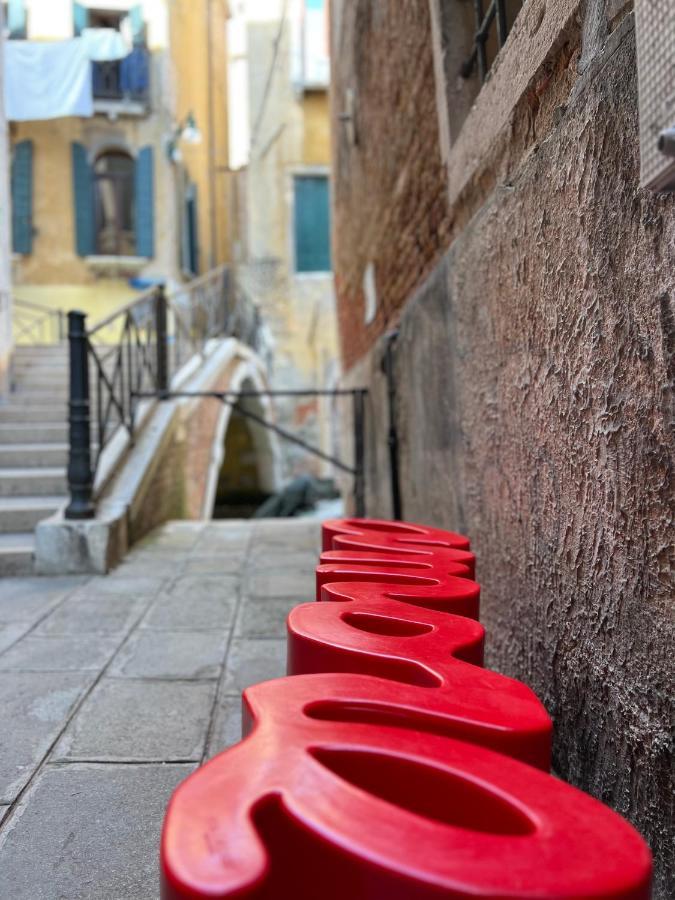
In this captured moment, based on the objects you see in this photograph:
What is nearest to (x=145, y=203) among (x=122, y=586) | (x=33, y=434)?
(x=33, y=434)

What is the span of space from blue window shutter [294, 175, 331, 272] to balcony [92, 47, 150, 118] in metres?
4.76

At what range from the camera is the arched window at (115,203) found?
13.8 metres

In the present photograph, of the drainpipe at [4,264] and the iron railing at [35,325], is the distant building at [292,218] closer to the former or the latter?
the iron railing at [35,325]

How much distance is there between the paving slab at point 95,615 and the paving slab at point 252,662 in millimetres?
573

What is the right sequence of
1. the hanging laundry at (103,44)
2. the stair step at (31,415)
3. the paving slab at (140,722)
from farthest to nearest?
the hanging laundry at (103,44) < the stair step at (31,415) < the paving slab at (140,722)

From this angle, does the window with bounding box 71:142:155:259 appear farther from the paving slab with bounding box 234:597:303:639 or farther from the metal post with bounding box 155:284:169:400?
the paving slab with bounding box 234:597:303:639

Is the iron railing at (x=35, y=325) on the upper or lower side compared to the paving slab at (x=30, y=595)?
upper

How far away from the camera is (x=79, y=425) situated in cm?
395

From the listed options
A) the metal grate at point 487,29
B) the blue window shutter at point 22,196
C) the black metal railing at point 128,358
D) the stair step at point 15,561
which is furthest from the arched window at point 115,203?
the metal grate at point 487,29

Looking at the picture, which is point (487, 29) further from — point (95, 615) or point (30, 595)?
point (30, 595)

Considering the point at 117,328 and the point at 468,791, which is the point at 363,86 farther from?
the point at 117,328

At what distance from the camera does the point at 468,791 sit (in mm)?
765

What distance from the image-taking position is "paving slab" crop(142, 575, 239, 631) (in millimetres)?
2828

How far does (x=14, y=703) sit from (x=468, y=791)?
171cm
